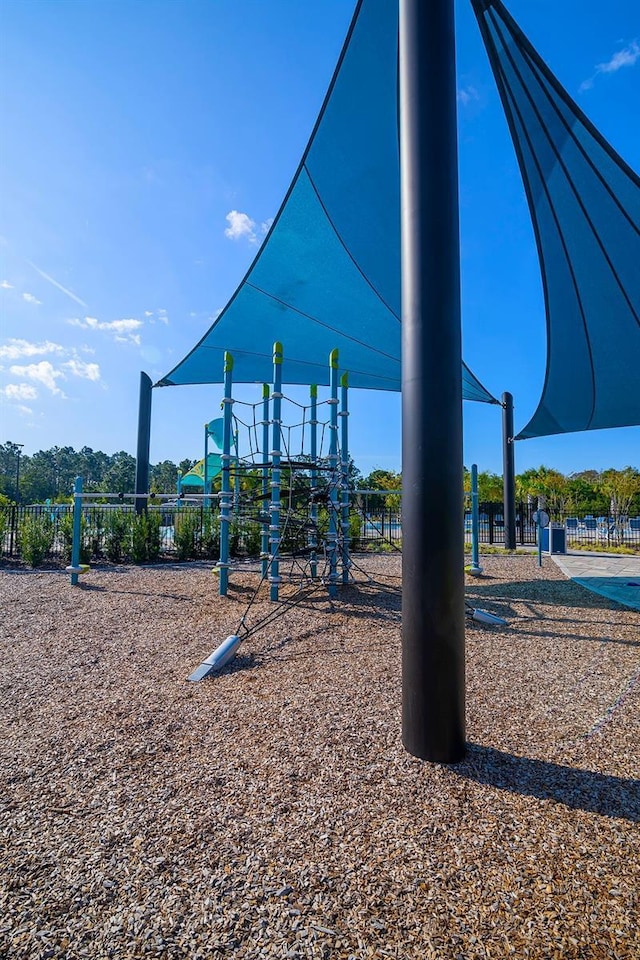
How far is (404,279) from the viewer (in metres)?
1.98

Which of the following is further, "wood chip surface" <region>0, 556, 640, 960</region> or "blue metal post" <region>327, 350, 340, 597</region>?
"blue metal post" <region>327, 350, 340, 597</region>

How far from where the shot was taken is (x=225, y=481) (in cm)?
519

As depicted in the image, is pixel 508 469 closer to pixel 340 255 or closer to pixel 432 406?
pixel 340 255

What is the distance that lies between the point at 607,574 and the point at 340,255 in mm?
6646

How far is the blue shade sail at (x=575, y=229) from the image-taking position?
420cm

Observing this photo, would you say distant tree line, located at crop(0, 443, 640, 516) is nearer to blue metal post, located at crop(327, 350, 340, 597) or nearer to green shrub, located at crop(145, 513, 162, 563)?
blue metal post, located at crop(327, 350, 340, 597)

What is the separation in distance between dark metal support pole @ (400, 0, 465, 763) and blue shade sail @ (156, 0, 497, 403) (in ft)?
10.6

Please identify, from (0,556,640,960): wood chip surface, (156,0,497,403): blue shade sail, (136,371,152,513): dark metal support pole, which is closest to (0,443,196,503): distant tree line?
(136,371,152,513): dark metal support pole

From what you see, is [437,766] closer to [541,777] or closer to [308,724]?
[541,777]

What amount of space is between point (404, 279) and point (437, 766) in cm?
203

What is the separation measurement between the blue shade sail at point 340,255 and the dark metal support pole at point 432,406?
322cm

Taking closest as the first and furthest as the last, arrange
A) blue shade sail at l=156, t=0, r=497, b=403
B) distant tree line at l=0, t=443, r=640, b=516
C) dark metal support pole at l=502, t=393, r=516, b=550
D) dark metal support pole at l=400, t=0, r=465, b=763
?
dark metal support pole at l=400, t=0, r=465, b=763 < blue shade sail at l=156, t=0, r=497, b=403 < dark metal support pole at l=502, t=393, r=516, b=550 < distant tree line at l=0, t=443, r=640, b=516

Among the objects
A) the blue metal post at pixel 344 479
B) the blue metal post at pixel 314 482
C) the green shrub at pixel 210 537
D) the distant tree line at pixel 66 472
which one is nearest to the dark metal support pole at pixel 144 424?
→ the green shrub at pixel 210 537

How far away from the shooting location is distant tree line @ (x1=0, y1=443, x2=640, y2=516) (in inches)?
949
